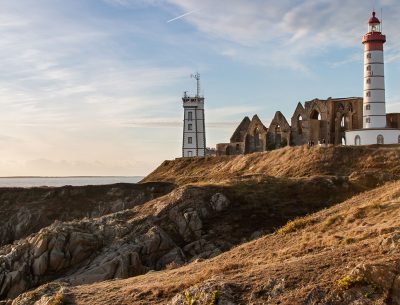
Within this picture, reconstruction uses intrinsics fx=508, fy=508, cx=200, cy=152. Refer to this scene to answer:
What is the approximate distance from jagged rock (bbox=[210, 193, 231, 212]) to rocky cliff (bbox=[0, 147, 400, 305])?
0.11 metres

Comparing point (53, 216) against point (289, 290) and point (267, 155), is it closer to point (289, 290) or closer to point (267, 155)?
point (267, 155)

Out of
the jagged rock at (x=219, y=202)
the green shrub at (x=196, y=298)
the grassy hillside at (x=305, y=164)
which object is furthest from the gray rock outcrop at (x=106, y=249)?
the green shrub at (x=196, y=298)

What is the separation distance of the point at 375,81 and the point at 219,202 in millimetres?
35092

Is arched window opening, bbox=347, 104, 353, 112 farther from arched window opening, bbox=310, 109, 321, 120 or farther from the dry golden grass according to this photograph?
the dry golden grass

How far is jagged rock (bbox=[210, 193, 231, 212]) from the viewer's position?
120 ft

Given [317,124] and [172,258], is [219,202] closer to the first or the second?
[172,258]

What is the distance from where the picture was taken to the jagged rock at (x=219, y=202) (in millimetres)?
36719

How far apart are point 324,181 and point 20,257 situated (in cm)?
2380

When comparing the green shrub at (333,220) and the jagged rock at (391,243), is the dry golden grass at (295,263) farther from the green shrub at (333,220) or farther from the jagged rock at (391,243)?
the jagged rock at (391,243)

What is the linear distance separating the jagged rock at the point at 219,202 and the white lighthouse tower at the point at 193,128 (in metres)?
50.8

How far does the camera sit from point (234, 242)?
32281 millimetres

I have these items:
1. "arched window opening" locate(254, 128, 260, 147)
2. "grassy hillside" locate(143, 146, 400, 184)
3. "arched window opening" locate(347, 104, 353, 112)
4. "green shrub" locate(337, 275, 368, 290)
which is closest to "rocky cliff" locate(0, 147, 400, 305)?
"green shrub" locate(337, 275, 368, 290)

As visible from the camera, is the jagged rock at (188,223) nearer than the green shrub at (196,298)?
No

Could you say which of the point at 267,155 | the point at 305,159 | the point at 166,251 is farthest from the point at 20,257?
the point at 267,155
